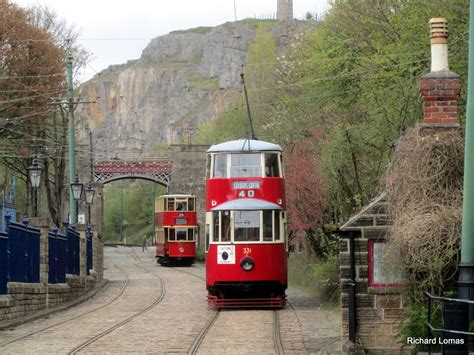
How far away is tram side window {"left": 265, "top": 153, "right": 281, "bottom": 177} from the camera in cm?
2581

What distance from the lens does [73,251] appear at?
32375 millimetres

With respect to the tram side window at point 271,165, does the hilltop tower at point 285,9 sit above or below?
above

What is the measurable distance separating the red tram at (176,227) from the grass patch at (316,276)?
49.8 feet

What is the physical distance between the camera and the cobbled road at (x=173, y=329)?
16672mm

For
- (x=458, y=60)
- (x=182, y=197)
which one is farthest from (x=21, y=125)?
(x=458, y=60)

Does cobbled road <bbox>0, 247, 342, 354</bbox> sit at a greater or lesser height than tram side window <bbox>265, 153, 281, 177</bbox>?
lesser

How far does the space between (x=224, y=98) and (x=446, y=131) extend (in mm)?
173681

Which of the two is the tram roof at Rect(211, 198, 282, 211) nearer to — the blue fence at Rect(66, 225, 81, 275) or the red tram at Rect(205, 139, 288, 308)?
the red tram at Rect(205, 139, 288, 308)

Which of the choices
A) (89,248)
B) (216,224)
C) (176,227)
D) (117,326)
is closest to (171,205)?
(176,227)

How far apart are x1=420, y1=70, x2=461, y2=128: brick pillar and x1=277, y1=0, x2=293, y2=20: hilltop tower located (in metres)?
181

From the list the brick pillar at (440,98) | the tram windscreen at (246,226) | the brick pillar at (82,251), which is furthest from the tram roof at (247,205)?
the brick pillar at (440,98)

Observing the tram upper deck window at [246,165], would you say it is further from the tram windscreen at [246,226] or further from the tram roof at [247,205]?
the tram windscreen at [246,226]

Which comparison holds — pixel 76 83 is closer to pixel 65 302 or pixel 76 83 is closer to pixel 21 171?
pixel 21 171

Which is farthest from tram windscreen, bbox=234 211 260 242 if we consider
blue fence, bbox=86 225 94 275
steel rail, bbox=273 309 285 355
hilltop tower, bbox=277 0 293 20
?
hilltop tower, bbox=277 0 293 20
